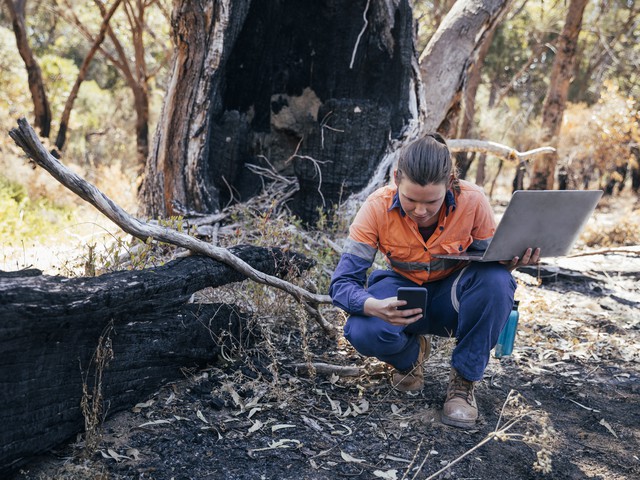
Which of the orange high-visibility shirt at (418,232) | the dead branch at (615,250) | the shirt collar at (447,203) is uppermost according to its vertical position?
the shirt collar at (447,203)

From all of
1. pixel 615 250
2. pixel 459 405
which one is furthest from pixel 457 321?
pixel 615 250

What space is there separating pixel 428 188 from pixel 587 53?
22979 mm

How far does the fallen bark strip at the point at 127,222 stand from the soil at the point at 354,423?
11.2 inches

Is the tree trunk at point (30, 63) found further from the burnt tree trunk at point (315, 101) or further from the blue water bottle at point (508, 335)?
the blue water bottle at point (508, 335)

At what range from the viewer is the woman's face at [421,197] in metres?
2.78

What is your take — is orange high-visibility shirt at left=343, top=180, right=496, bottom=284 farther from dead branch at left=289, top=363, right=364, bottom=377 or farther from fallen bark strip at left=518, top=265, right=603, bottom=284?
fallen bark strip at left=518, top=265, right=603, bottom=284

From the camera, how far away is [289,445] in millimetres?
2766

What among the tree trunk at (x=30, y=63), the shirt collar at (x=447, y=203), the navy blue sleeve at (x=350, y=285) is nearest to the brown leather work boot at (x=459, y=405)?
the navy blue sleeve at (x=350, y=285)

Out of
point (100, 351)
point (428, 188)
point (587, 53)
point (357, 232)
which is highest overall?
point (587, 53)

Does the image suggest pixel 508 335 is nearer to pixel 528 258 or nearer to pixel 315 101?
pixel 528 258

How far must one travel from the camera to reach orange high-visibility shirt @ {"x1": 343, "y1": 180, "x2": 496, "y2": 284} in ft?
10.1

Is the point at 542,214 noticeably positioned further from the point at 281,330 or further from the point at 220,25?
the point at 220,25

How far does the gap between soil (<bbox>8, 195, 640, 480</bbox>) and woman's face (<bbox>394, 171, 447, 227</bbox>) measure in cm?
91

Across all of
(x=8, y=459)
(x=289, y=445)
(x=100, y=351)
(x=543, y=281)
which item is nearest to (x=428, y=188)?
(x=289, y=445)
